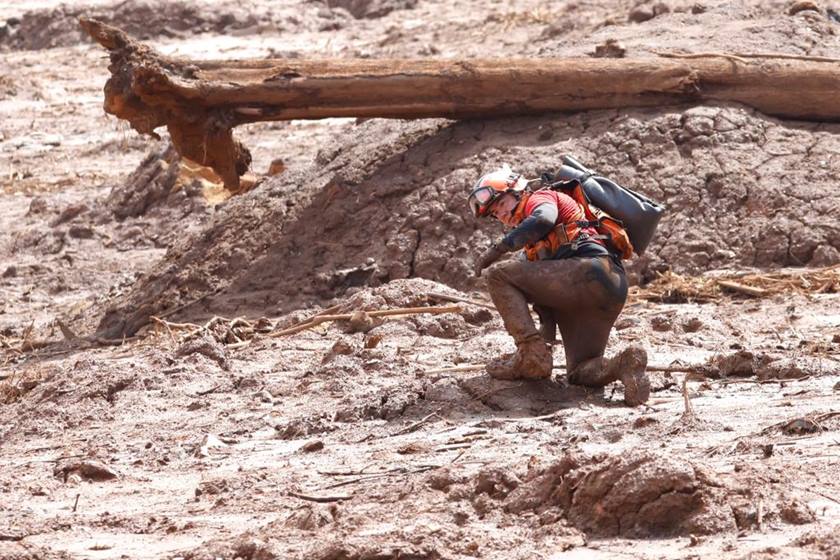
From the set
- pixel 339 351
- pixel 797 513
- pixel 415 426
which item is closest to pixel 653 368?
pixel 415 426

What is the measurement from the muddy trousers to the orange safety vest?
0.30 feet

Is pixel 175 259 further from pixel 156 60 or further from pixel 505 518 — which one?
pixel 505 518

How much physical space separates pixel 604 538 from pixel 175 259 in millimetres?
5914

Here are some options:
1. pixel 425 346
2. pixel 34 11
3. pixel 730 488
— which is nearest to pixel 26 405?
pixel 425 346

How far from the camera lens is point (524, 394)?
673 cm

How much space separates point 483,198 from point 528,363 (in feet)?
2.26

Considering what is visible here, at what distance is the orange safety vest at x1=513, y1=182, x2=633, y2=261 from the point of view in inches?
263

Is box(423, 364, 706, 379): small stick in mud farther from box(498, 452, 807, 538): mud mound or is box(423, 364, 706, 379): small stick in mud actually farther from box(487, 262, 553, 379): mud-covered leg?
box(498, 452, 807, 538): mud mound

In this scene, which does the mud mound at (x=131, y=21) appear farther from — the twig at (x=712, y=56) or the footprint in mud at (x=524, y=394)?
the footprint in mud at (x=524, y=394)

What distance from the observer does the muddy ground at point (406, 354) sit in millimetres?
4852

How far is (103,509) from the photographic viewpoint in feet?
18.5

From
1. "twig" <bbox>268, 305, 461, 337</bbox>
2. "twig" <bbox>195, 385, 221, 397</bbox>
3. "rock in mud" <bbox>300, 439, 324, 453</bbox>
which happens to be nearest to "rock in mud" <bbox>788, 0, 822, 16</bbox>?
"twig" <bbox>268, 305, 461, 337</bbox>

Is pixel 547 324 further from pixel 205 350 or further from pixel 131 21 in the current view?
pixel 131 21

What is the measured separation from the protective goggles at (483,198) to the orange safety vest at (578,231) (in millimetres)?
109
